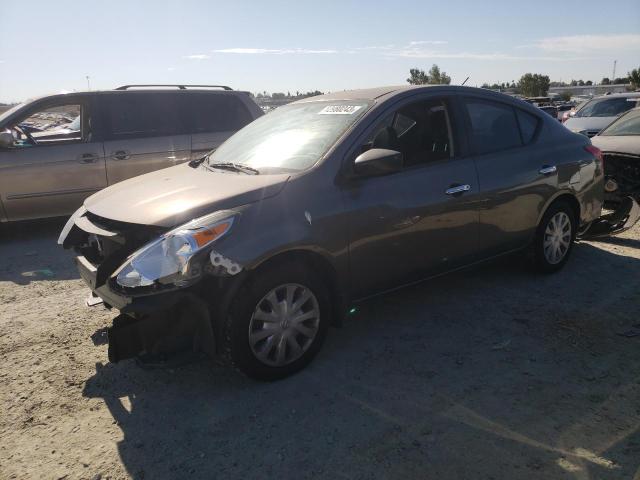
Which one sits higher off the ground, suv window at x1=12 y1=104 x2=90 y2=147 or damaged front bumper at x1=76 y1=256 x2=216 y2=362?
suv window at x1=12 y1=104 x2=90 y2=147

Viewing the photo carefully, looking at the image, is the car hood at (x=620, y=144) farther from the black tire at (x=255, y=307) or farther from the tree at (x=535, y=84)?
the tree at (x=535, y=84)

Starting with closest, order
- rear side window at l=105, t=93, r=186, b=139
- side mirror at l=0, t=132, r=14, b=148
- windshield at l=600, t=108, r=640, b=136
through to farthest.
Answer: side mirror at l=0, t=132, r=14, b=148, rear side window at l=105, t=93, r=186, b=139, windshield at l=600, t=108, r=640, b=136

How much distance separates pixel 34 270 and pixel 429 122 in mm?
4306

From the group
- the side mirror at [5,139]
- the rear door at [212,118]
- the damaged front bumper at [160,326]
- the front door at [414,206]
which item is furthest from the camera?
the rear door at [212,118]

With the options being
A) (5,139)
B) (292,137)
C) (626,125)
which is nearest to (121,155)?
(5,139)

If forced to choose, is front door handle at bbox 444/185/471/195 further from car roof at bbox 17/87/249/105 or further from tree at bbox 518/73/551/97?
tree at bbox 518/73/551/97

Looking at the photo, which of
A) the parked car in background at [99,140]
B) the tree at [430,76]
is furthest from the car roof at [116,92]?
the tree at [430,76]

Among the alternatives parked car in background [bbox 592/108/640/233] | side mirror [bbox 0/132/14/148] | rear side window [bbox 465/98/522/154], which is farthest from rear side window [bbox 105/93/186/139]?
parked car in background [bbox 592/108/640/233]

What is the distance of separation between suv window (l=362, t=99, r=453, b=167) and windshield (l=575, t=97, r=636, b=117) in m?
10.4

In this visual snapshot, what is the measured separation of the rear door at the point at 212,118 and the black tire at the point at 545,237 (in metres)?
4.71

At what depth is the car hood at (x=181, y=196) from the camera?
2.90 metres

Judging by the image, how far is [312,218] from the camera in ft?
10.1

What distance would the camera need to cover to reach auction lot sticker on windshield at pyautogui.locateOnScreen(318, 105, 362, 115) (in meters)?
3.62

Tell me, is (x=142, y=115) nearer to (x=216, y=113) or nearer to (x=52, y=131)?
(x=216, y=113)
